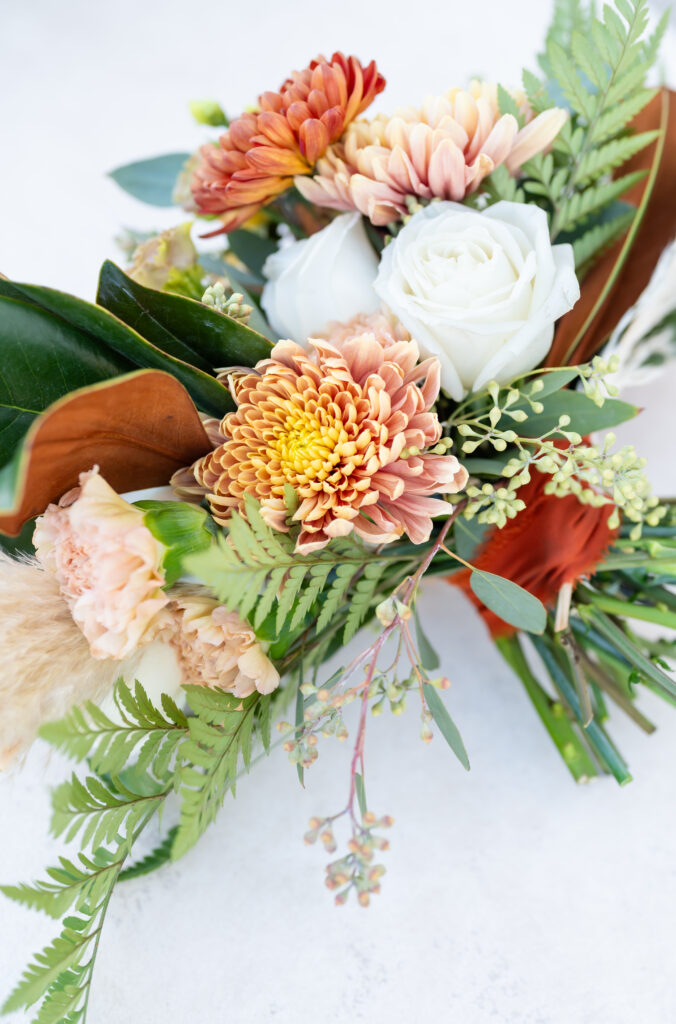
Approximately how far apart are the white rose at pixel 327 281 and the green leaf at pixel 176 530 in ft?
0.55

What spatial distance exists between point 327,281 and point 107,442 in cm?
19

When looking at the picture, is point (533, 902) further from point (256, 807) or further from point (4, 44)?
point (4, 44)

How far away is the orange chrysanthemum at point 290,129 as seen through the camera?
0.49 meters

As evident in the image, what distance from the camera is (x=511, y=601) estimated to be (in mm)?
439

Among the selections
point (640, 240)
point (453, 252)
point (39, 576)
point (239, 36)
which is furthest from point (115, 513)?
point (239, 36)

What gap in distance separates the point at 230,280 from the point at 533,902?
513 millimetres

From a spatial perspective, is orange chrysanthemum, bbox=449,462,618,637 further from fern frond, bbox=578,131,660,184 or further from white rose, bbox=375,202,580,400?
fern frond, bbox=578,131,660,184

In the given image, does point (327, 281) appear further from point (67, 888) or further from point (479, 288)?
point (67, 888)

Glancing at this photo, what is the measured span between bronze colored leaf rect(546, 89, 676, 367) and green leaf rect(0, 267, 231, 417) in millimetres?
257

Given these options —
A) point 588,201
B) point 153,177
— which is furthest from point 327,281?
point 153,177

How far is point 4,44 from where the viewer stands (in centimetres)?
93

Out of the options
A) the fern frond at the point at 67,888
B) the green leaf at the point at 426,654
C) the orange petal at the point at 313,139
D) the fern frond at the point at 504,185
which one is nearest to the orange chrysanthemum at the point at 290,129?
the orange petal at the point at 313,139

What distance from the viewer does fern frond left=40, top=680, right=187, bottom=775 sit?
349 millimetres

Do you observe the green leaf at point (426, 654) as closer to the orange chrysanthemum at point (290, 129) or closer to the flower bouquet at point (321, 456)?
the flower bouquet at point (321, 456)
